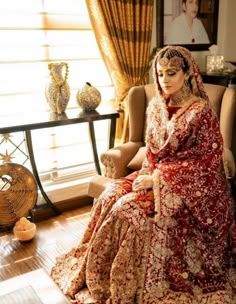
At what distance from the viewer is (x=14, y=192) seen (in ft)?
8.22

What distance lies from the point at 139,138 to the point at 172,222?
98 cm

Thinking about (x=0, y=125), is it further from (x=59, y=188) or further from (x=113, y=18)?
(x=113, y=18)

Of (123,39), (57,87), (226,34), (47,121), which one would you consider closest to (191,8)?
(226,34)

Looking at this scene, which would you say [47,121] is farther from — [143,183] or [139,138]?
[143,183]

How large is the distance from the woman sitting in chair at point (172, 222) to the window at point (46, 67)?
110cm

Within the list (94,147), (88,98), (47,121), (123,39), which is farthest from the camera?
(94,147)

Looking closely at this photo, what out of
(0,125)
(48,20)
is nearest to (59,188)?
(0,125)

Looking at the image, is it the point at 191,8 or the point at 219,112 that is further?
the point at 191,8

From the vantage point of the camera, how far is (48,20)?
273cm

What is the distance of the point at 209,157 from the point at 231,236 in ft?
1.50

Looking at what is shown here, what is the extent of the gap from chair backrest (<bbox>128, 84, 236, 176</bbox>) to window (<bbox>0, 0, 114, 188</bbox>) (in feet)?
1.91

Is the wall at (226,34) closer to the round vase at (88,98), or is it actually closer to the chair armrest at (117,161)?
the round vase at (88,98)

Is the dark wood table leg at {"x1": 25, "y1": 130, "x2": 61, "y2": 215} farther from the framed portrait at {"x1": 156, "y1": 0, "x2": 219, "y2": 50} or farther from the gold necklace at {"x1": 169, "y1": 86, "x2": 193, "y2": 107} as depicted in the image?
the framed portrait at {"x1": 156, "y1": 0, "x2": 219, "y2": 50}

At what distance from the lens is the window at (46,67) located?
2645mm
